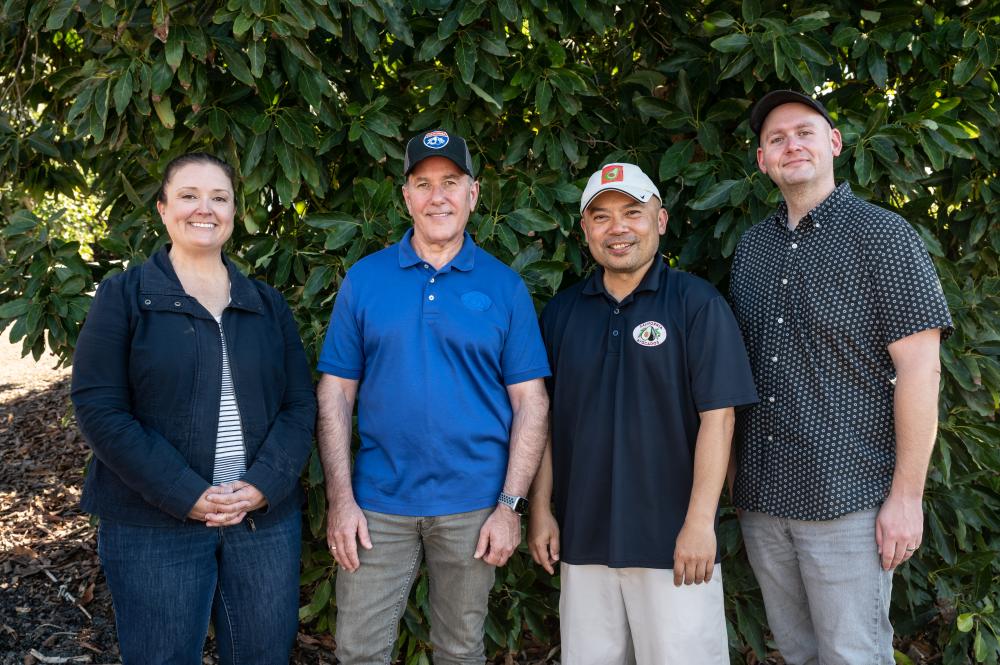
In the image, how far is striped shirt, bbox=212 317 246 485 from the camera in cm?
235

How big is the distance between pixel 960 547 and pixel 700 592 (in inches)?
63.8

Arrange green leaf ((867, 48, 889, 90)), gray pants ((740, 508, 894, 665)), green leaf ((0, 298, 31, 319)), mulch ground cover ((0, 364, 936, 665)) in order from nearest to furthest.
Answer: gray pants ((740, 508, 894, 665)), green leaf ((0, 298, 31, 319)), green leaf ((867, 48, 889, 90)), mulch ground cover ((0, 364, 936, 665))

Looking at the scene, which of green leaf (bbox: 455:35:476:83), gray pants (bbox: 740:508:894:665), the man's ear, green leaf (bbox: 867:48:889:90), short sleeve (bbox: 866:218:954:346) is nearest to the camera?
short sleeve (bbox: 866:218:954:346)

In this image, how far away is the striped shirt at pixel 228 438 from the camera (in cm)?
235

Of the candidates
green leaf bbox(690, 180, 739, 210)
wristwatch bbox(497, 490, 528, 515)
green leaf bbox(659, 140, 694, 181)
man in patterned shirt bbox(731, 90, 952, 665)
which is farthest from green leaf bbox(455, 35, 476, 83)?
wristwatch bbox(497, 490, 528, 515)

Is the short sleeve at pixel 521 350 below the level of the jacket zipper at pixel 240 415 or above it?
above

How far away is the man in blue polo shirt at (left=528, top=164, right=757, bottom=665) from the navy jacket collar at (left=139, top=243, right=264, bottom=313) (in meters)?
0.98

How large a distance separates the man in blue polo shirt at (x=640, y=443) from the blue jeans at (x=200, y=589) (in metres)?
0.83

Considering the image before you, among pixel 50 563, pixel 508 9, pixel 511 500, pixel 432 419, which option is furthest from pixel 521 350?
pixel 50 563

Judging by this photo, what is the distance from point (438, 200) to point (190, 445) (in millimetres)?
1054

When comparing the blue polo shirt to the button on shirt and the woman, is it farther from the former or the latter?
the button on shirt

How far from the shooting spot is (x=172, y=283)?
2350mm

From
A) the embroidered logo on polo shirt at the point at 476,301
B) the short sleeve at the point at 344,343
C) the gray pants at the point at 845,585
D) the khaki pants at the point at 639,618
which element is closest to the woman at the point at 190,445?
the short sleeve at the point at 344,343

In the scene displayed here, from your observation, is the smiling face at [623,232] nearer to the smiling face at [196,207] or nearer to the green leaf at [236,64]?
the smiling face at [196,207]
